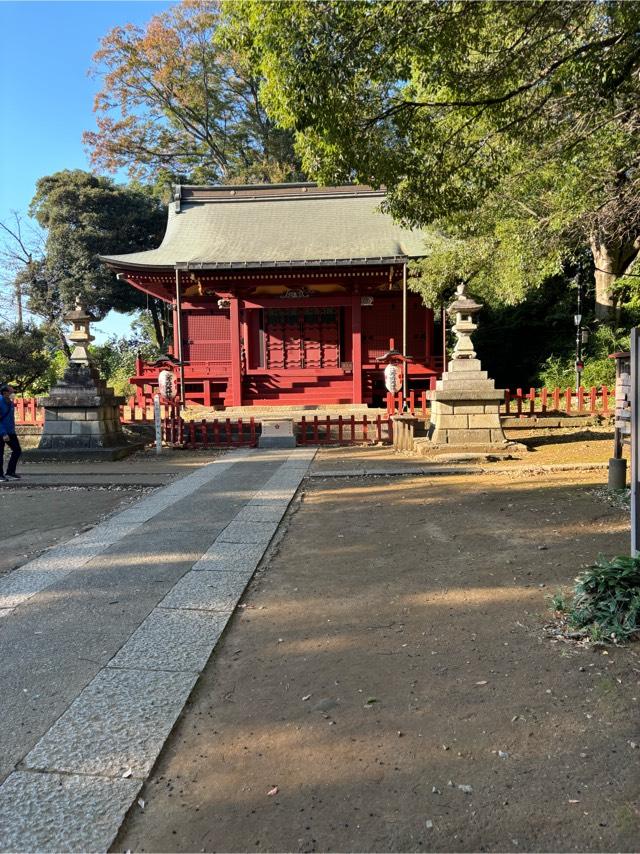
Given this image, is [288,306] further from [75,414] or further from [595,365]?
[595,365]

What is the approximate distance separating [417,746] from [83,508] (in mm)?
5494

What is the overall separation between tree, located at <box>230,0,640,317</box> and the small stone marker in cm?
503

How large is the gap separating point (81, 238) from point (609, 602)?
28146 mm

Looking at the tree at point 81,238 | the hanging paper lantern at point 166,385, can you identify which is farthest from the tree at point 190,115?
the hanging paper lantern at point 166,385

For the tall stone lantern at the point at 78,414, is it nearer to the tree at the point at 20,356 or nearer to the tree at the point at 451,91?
the tree at the point at 20,356

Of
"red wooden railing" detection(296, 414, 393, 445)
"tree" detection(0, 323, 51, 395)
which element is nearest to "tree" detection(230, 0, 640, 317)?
"red wooden railing" detection(296, 414, 393, 445)

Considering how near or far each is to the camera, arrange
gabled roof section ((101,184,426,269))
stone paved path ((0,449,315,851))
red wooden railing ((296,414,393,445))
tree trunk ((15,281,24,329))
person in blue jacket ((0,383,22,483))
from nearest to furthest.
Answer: stone paved path ((0,449,315,851)), person in blue jacket ((0,383,22,483)), red wooden railing ((296,414,393,445)), gabled roof section ((101,184,426,269)), tree trunk ((15,281,24,329))

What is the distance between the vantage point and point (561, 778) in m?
1.94

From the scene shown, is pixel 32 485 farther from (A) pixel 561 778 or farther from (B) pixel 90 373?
(A) pixel 561 778

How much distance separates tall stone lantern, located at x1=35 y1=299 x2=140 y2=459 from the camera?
10.7 meters

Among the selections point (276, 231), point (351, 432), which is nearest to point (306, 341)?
point (276, 231)

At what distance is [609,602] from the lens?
117 inches

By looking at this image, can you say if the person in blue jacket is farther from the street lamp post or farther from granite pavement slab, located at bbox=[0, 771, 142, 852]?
the street lamp post

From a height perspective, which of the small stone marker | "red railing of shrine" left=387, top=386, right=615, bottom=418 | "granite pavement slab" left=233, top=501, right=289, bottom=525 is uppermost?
"red railing of shrine" left=387, top=386, right=615, bottom=418
